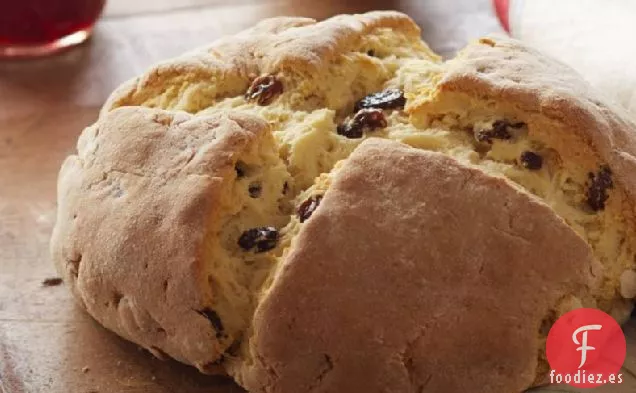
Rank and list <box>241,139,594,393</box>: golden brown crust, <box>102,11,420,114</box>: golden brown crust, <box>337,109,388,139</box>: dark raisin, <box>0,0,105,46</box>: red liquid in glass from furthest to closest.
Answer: <box>0,0,105,46</box>: red liquid in glass < <box>102,11,420,114</box>: golden brown crust < <box>337,109,388,139</box>: dark raisin < <box>241,139,594,393</box>: golden brown crust

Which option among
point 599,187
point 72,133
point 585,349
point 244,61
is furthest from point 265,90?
point 72,133

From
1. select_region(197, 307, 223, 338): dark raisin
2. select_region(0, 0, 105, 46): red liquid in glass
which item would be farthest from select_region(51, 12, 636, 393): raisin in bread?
select_region(0, 0, 105, 46): red liquid in glass

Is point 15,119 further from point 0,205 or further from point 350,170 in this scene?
point 350,170

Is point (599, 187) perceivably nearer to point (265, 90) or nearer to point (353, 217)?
point (353, 217)

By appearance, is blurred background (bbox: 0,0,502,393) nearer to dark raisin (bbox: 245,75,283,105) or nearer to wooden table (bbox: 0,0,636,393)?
wooden table (bbox: 0,0,636,393)

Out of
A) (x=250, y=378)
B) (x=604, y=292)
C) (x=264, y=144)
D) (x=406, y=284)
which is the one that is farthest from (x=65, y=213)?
(x=604, y=292)
